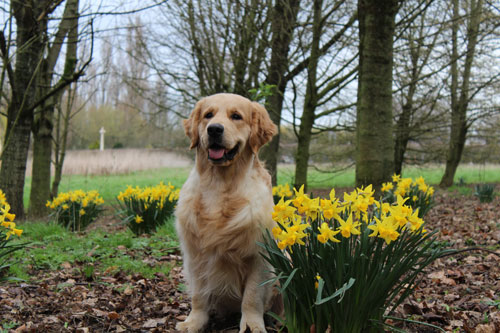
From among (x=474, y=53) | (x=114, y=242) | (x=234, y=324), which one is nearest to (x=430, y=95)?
(x=474, y=53)

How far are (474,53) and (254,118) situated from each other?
9.75 metres

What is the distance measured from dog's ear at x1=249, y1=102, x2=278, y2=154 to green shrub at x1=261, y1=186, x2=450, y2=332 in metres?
0.83

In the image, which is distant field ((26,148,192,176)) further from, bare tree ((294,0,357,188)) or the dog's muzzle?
the dog's muzzle

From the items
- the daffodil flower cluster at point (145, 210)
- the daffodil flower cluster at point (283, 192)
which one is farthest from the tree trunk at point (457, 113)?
the daffodil flower cluster at point (145, 210)

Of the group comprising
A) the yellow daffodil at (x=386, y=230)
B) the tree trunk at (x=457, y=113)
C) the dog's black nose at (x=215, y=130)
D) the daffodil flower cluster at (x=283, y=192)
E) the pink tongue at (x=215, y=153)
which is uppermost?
the tree trunk at (x=457, y=113)

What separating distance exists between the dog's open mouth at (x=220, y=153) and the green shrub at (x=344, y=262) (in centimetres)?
70

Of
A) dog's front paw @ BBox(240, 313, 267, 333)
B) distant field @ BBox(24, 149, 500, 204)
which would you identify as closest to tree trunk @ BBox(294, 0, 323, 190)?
Result: distant field @ BBox(24, 149, 500, 204)

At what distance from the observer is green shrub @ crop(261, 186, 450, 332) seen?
1.73 meters

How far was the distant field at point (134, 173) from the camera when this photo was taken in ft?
47.8

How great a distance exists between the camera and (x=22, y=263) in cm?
361

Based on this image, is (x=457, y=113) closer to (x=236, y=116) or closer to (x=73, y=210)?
(x=73, y=210)

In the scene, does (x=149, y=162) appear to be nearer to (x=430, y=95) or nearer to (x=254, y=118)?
(x=430, y=95)

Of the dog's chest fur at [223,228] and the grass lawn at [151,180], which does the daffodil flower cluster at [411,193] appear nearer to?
the dog's chest fur at [223,228]

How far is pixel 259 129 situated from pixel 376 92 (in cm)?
277
